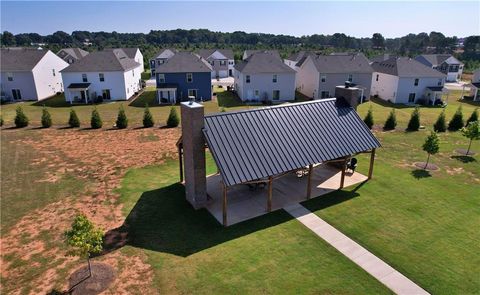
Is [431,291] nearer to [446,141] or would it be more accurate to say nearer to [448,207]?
[448,207]

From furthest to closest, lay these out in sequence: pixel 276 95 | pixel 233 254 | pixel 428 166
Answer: pixel 276 95 < pixel 428 166 < pixel 233 254

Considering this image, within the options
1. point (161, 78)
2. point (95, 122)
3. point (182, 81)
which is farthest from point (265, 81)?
point (95, 122)

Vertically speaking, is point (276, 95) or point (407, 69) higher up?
point (407, 69)

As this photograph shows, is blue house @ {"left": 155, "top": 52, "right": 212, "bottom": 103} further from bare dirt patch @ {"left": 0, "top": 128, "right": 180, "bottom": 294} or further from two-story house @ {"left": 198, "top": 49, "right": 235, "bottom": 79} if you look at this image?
two-story house @ {"left": 198, "top": 49, "right": 235, "bottom": 79}

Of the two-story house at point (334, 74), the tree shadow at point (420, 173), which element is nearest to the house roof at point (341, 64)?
the two-story house at point (334, 74)

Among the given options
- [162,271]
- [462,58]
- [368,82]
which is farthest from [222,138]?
[462,58]

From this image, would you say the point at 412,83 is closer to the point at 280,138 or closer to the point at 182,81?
the point at 182,81

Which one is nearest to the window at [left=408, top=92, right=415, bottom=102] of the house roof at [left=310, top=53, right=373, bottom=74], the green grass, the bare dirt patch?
the house roof at [left=310, top=53, right=373, bottom=74]
